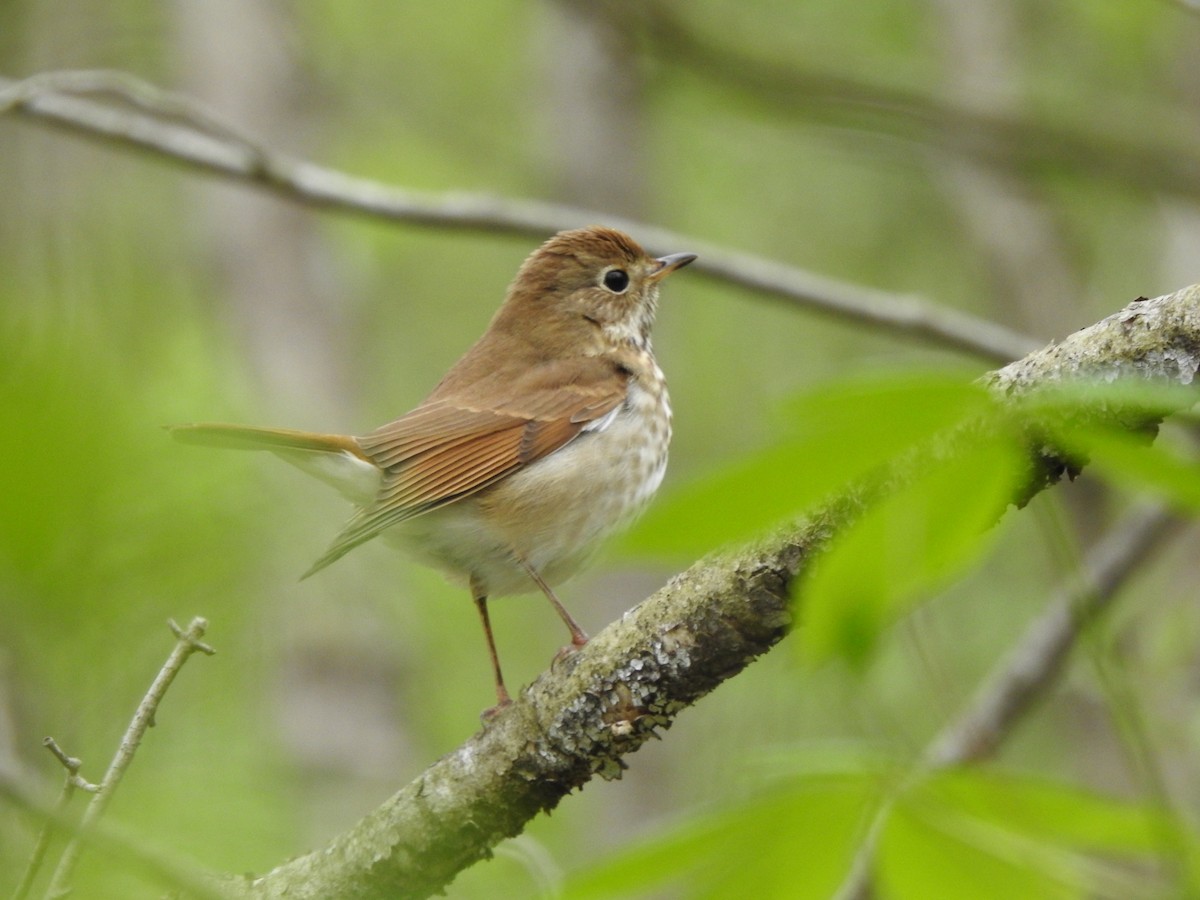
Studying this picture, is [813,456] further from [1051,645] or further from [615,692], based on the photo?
[1051,645]

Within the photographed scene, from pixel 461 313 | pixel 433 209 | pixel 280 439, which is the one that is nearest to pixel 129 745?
pixel 280 439

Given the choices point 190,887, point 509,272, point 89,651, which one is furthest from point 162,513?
point 509,272

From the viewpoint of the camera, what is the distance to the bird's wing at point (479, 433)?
165 inches

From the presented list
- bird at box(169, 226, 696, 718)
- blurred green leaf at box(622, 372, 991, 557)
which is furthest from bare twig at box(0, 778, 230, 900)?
bird at box(169, 226, 696, 718)

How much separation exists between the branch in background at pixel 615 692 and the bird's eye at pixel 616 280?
106 inches

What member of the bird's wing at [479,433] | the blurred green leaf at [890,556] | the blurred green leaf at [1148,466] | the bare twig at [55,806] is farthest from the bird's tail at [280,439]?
the blurred green leaf at [1148,466]

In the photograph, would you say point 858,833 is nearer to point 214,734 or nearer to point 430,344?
point 214,734

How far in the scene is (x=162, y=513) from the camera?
177 centimetres

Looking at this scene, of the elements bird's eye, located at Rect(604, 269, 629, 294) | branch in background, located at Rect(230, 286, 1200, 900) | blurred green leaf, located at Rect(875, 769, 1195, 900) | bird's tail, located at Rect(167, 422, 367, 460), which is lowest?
blurred green leaf, located at Rect(875, 769, 1195, 900)

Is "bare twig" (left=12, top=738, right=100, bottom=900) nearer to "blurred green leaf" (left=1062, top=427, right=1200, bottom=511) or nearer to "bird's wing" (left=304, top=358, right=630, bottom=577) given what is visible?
"blurred green leaf" (left=1062, top=427, right=1200, bottom=511)

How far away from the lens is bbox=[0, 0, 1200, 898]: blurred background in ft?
5.99

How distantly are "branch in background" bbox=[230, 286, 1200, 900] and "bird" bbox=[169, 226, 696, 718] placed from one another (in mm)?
997

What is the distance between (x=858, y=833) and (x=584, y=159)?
621 centimetres

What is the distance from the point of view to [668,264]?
512cm
